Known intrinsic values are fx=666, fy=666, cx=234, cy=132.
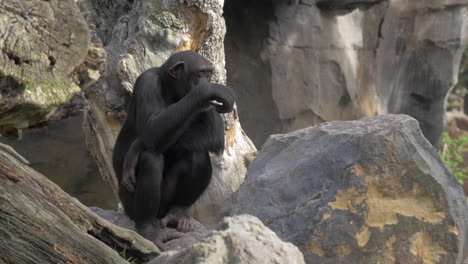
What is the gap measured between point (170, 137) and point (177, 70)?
0.46 metres

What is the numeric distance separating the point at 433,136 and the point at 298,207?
5.39 m

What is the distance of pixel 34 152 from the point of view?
6.97 metres

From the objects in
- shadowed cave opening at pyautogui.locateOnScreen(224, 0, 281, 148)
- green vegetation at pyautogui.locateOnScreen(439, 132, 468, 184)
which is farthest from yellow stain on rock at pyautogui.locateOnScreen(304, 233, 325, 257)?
green vegetation at pyautogui.locateOnScreen(439, 132, 468, 184)

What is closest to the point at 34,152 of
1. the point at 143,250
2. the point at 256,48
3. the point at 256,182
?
the point at 256,48

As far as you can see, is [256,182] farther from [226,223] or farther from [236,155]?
[226,223]

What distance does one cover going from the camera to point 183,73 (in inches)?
162

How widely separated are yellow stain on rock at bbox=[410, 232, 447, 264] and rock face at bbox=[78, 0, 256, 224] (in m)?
1.91

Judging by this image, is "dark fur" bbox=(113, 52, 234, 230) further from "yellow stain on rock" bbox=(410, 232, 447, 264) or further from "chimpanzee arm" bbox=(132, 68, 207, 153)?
"yellow stain on rock" bbox=(410, 232, 447, 264)

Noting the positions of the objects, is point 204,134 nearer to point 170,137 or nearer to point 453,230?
point 170,137

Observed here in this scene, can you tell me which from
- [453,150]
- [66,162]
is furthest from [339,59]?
[66,162]

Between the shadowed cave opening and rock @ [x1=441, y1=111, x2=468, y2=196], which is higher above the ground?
the shadowed cave opening

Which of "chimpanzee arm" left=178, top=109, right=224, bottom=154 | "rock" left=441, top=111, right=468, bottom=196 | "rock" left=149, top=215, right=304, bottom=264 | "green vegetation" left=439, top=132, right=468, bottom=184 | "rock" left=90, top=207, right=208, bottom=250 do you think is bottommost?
"rock" left=441, top=111, right=468, bottom=196

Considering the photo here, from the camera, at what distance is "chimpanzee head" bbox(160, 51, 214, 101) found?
410 centimetres

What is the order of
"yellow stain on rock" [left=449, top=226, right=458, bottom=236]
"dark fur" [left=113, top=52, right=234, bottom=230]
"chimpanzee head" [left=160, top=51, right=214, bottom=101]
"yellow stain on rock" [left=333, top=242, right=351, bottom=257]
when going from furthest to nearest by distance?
1. "chimpanzee head" [left=160, top=51, right=214, bottom=101]
2. "dark fur" [left=113, top=52, right=234, bottom=230]
3. "yellow stain on rock" [left=449, top=226, right=458, bottom=236]
4. "yellow stain on rock" [left=333, top=242, right=351, bottom=257]
